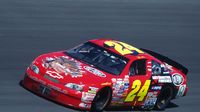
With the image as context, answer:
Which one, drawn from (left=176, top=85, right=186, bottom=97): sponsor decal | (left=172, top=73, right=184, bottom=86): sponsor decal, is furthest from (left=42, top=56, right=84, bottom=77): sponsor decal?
(left=176, top=85, right=186, bottom=97): sponsor decal

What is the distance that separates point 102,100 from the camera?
12766 mm

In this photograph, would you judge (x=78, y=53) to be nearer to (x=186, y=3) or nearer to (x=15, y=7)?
(x=15, y=7)

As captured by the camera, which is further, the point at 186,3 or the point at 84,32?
the point at 186,3

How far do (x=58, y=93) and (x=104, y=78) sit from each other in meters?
0.93

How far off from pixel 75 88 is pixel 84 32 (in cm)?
787

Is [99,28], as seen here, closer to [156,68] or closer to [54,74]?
[156,68]

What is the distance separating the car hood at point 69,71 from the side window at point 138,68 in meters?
0.73

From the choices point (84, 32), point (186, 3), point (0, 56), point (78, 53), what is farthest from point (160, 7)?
point (78, 53)

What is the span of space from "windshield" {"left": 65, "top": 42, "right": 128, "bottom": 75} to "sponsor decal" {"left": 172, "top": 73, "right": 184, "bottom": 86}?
140 centimetres

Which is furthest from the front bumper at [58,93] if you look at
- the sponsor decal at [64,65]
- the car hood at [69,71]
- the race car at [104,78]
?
the sponsor decal at [64,65]

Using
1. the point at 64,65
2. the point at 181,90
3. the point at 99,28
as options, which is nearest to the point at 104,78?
the point at 64,65

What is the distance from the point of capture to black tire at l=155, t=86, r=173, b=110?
14170 mm

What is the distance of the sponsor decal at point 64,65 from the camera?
41.8 ft

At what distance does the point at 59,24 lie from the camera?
20.5m
